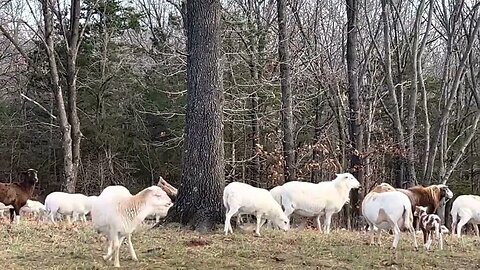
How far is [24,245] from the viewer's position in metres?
9.50

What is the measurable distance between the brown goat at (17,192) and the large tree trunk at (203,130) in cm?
530

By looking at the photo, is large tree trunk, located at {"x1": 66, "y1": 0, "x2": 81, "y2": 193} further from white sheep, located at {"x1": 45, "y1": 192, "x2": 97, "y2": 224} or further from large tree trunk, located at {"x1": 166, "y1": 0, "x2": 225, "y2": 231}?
large tree trunk, located at {"x1": 166, "y1": 0, "x2": 225, "y2": 231}

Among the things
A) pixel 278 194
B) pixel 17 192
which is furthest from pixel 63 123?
pixel 278 194

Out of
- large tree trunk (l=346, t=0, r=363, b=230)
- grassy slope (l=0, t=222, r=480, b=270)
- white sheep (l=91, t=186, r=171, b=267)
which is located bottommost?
grassy slope (l=0, t=222, r=480, b=270)

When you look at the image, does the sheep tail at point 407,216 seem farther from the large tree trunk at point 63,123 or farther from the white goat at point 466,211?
the large tree trunk at point 63,123

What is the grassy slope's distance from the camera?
8086mm

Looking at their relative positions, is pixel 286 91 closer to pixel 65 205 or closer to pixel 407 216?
pixel 65 205

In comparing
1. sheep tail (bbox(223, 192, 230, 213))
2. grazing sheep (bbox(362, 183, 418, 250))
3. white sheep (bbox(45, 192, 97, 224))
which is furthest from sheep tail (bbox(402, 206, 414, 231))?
white sheep (bbox(45, 192, 97, 224))

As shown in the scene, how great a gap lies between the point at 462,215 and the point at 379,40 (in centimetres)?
1281

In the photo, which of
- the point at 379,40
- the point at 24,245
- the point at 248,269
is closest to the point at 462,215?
the point at 248,269

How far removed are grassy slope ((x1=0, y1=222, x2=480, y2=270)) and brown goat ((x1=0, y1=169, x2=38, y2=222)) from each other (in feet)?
12.6

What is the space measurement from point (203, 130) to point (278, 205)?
2.54m

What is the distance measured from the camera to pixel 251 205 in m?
11.9

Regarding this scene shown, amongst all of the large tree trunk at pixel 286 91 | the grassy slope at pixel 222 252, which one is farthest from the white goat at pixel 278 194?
the large tree trunk at pixel 286 91
